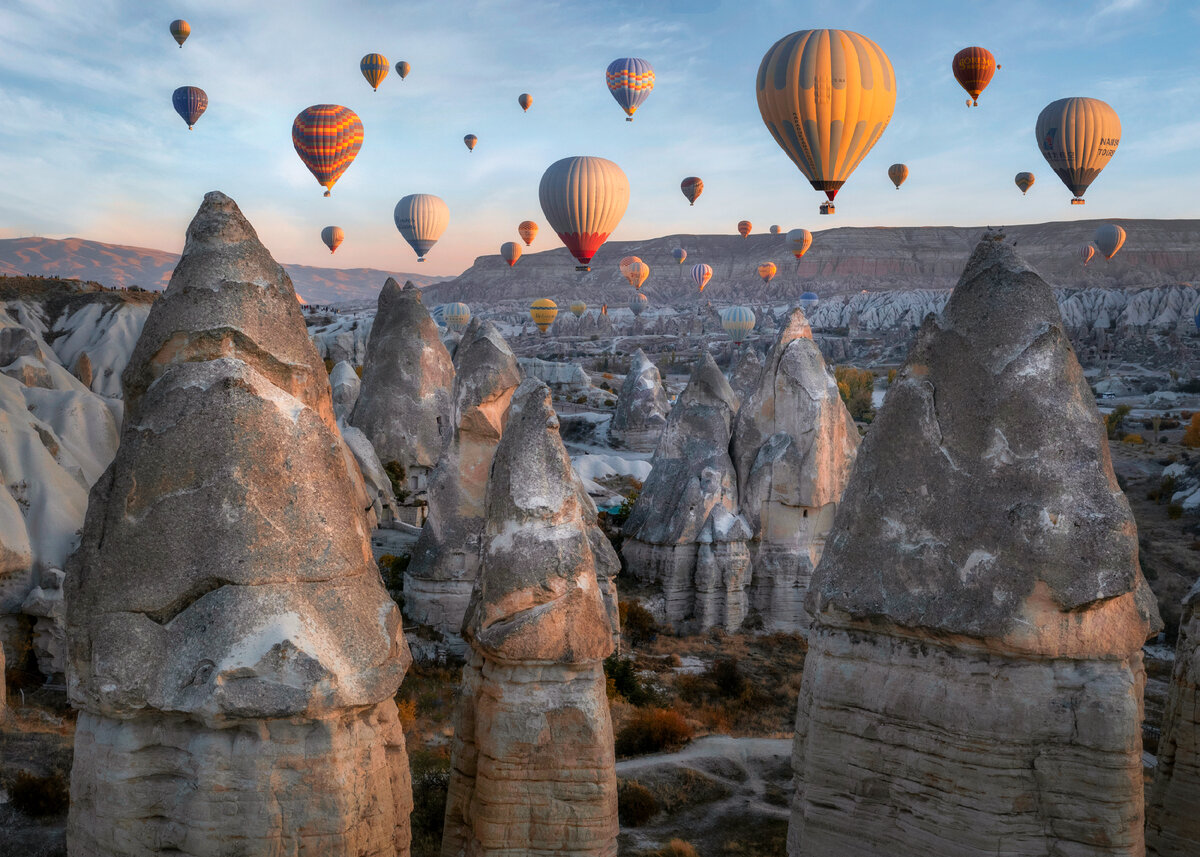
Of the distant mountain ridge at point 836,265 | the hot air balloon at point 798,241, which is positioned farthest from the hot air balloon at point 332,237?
the distant mountain ridge at point 836,265

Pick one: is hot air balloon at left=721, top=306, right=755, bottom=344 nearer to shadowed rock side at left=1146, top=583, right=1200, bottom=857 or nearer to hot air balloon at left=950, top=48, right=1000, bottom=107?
hot air balloon at left=950, top=48, right=1000, bottom=107

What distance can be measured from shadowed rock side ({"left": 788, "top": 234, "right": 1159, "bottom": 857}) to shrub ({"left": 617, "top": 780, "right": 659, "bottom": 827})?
11.4 feet

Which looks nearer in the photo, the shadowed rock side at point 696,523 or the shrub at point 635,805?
the shrub at point 635,805

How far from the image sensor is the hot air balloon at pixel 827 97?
2230 centimetres

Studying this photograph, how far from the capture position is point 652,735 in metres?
12.7

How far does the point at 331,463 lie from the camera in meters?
5.90

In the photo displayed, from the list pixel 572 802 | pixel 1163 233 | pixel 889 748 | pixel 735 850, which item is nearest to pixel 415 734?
pixel 735 850

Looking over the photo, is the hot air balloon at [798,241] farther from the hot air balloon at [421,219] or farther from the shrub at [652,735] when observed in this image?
the shrub at [652,735]

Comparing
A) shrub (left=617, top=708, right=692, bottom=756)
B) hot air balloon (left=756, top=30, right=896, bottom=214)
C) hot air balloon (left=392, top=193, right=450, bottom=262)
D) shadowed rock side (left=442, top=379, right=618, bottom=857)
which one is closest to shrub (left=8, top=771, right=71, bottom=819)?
shadowed rock side (left=442, top=379, right=618, bottom=857)

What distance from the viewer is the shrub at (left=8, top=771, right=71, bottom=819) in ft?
28.4

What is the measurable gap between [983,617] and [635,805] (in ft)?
17.4

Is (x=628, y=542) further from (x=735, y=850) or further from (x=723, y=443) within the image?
(x=735, y=850)

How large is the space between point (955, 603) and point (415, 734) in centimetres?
736

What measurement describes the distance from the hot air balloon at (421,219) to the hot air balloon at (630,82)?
12598 mm
